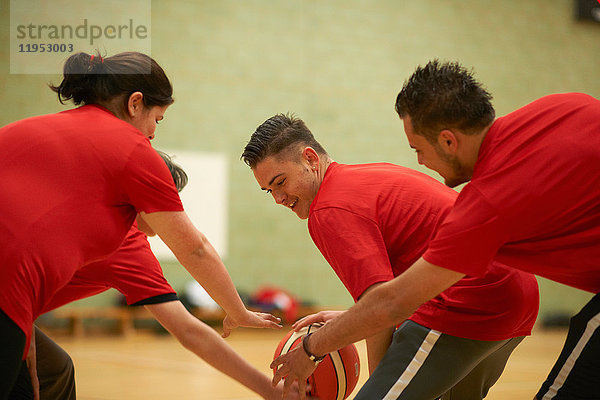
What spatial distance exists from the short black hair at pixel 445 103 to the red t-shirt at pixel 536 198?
110mm

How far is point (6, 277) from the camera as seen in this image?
1936mm

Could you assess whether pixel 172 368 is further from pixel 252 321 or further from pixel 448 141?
pixel 448 141

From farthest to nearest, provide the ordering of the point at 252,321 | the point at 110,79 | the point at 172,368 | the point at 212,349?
the point at 172,368
the point at 252,321
the point at 212,349
the point at 110,79

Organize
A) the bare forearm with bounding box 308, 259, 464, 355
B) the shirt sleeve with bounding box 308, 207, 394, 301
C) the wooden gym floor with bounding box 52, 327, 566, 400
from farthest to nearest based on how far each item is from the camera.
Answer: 1. the wooden gym floor with bounding box 52, 327, 566, 400
2. the shirt sleeve with bounding box 308, 207, 394, 301
3. the bare forearm with bounding box 308, 259, 464, 355

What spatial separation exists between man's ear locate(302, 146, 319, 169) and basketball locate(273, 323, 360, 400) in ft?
2.53

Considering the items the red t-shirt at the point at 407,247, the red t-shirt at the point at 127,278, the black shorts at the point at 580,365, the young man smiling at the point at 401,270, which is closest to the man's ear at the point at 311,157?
the young man smiling at the point at 401,270

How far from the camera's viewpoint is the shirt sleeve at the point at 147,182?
2.13 metres

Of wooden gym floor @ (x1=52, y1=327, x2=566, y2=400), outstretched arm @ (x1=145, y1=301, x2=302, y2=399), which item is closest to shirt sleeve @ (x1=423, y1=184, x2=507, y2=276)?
outstretched arm @ (x1=145, y1=301, x2=302, y2=399)

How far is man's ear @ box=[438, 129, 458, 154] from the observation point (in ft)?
7.06

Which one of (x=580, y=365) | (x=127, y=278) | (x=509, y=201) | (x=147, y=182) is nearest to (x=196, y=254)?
(x=147, y=182)

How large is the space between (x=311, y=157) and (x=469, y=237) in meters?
1.27

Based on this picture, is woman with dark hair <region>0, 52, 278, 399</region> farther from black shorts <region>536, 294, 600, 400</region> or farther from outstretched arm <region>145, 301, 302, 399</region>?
black shorts <region>536, 294, 600, 400</region>

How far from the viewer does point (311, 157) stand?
3.10m

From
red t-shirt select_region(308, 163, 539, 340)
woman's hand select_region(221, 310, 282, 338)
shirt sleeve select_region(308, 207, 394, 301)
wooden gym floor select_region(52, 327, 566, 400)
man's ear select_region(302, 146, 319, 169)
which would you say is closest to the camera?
shirt sleeve select_region(308, 207, 394, 301)
